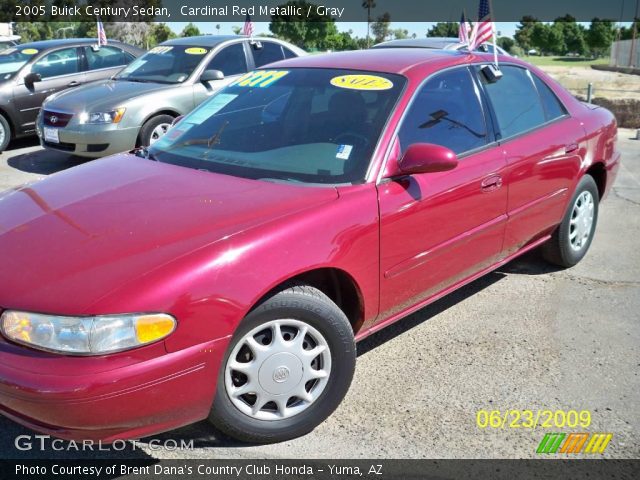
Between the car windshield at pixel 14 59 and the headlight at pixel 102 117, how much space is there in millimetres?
2624

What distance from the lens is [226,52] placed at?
852cm

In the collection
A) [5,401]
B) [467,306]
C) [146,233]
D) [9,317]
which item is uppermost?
[146,233]

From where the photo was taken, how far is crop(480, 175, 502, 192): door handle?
3.54 m

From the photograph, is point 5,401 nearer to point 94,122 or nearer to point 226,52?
point 94,122

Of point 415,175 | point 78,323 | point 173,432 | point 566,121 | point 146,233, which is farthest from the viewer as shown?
point 566,121

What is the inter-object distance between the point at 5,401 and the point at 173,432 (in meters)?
0.78

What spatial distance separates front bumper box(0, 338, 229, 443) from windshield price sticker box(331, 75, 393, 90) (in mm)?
1678

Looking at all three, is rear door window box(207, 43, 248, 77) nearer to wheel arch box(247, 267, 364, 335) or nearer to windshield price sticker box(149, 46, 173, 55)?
windshield price sticker box(149, 46, 173, 55)

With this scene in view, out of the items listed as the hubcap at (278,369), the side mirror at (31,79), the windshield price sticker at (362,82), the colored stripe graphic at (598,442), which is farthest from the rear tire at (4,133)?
the colored stripe graphic at (598,442)

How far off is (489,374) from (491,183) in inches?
40.7

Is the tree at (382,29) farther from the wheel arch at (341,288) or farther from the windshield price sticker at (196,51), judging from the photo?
the wheel arch at (341,288)

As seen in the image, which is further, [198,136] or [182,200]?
[198,136]

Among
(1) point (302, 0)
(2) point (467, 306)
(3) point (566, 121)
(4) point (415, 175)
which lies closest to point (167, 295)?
(4) point (415, 175)

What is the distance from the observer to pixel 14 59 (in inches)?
374
